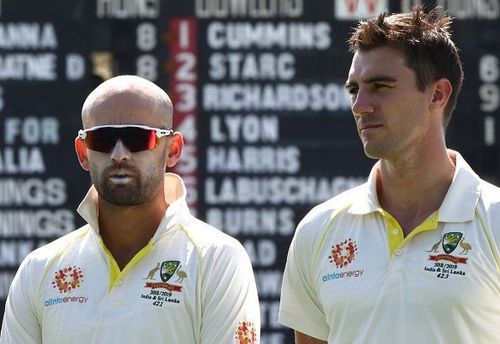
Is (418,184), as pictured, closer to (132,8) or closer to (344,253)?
(344,253)

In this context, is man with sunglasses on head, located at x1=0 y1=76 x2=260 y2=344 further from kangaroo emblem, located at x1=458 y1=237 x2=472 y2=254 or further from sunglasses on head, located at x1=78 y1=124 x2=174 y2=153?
kangaroo emblem, located at x1=458 y1=237 x2=472 y2=254

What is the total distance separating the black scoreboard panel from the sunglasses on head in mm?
2379

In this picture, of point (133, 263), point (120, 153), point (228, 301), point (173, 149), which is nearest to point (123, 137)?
point (120, 153)

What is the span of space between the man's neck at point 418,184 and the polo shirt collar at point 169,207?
1.73 feet

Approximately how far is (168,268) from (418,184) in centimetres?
63

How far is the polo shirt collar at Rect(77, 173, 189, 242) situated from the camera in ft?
11.1

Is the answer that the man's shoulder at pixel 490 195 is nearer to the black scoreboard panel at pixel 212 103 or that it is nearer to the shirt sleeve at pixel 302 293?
the shirt sleeve at pixel 302 293

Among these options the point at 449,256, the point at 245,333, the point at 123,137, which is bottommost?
the point at 245,333

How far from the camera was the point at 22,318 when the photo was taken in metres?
3.34

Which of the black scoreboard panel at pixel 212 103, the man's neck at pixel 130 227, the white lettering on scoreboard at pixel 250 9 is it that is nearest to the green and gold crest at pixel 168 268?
the man's neck at pixel 130 227

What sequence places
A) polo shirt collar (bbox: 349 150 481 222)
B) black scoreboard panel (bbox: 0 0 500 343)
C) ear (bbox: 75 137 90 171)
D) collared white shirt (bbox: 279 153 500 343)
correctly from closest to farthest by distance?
collared white shirt (bbox: 279 153 500 343) → polo shirt collar (bbox: 349 150 481 222) → ear (bbox: 75 137 90 171) → black scoreboard panel (bbox: 0 0 500 343)

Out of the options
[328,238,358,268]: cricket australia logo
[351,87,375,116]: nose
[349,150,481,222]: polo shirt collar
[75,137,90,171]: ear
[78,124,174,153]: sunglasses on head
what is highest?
[351,87,375,116]: nose

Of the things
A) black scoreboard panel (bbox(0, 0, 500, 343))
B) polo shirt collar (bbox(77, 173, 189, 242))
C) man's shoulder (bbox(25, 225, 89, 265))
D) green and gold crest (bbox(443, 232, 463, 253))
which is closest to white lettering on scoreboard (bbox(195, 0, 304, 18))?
black scoreboard panel (bbox(0, 0, 500, 343))

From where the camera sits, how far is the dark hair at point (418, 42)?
3.22 meters
